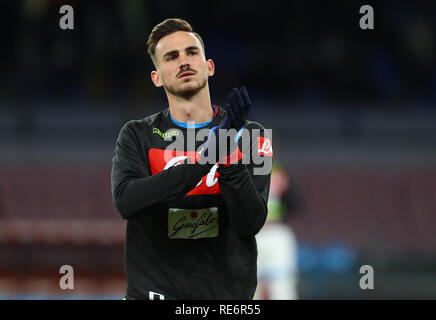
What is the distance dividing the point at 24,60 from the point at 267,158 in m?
12.1

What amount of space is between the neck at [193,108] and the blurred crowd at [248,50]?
11372 millimetres

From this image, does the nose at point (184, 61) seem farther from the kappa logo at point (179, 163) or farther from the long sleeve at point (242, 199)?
the long sleeve at point (242, 199)

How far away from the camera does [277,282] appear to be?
812cm

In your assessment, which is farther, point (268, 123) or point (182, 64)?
point (268, 123)

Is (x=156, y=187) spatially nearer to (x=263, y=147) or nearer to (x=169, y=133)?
(x=169, y=133)

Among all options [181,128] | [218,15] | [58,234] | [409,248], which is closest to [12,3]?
[218,15]

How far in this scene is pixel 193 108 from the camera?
10.8 ft

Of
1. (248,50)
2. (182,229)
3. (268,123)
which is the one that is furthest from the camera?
(248,50)

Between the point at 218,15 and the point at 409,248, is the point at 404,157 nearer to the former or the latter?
the point at 409,248

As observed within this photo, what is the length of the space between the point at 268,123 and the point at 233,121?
11.9 meters

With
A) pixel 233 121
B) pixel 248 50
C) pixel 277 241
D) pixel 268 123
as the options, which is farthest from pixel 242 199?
pixel 248 50

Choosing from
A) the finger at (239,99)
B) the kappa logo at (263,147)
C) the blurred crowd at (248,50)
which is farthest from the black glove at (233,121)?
the blurred crowd at (248,50)

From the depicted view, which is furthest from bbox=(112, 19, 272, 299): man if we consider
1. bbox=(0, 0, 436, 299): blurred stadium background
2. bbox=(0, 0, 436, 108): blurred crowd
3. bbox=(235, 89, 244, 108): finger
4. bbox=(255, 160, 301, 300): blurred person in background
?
bbox=(0, 0, 436, 108): blurred crowd

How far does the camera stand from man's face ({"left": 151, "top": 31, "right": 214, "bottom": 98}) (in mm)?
3191
